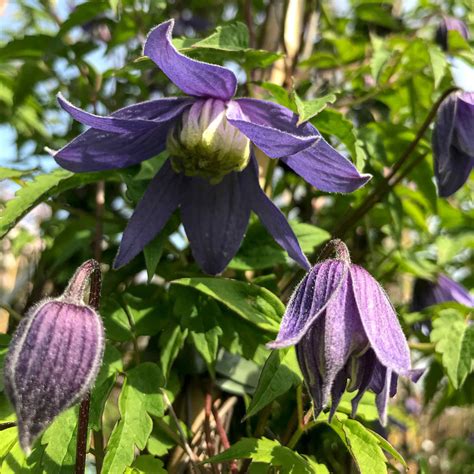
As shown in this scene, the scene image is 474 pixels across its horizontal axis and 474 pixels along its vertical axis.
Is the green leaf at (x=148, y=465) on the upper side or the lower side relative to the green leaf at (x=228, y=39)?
lower

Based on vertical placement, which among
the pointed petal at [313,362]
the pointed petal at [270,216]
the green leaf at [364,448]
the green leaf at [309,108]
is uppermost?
the green leaf at [309,108]

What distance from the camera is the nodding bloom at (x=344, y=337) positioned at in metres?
0.70

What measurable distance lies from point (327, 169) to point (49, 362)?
0.43 metres

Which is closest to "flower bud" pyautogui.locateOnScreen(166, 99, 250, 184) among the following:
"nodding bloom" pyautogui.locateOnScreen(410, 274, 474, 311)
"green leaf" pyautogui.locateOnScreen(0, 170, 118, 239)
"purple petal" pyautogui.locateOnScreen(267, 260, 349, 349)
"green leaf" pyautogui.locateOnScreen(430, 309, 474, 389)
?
"green leaf" pyautogui.locateOnScreen(0, 170, 118, 239)

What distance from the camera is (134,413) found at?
82 centimetres

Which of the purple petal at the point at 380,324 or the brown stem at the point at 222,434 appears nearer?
the purple petal at the point at 380,324

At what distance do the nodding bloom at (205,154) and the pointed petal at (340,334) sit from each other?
19 centimetres

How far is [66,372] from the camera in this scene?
694 mm

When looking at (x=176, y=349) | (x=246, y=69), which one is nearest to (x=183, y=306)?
(x=176, y=349)

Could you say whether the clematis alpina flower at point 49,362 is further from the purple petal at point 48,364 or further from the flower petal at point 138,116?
the flower petal at point 138,116

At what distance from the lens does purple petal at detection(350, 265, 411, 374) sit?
69 cm

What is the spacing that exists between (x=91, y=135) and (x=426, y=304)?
731 mm

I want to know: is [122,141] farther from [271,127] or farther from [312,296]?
[312,296]

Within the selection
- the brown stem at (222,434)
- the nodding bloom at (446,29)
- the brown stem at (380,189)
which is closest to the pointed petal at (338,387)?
the brown stem at (222,434)
